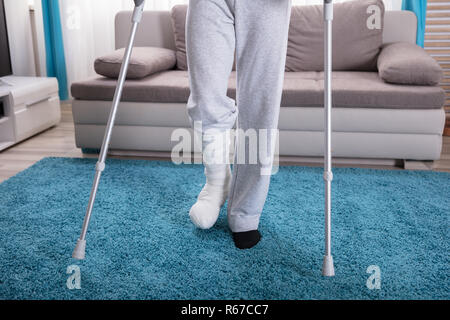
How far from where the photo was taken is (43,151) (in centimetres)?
249

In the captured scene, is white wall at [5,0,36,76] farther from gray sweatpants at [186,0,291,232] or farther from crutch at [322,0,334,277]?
crutch at [322,0,334,277]

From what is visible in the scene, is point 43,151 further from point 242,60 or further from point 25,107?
point 242,60

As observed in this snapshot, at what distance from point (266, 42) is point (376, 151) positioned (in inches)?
47.7

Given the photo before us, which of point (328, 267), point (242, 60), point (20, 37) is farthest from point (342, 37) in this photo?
point (20, 37)

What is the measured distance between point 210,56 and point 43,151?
5.35 feet

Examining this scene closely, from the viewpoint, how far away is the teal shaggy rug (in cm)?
115

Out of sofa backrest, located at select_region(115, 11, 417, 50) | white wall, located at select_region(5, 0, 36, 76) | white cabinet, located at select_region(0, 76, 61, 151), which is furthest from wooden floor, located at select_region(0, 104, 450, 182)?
white wall, located at select_region(5, 0, 36, 76)

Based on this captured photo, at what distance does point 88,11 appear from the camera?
3.55 m

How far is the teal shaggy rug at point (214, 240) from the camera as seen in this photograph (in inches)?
45.3

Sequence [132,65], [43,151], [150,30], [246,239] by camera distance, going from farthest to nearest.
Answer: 1. [150,30]
2. [43,151]
3. [132,65]
4. [246,239]

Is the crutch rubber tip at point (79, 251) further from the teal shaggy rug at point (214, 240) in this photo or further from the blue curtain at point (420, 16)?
the blue curtain at point (420, 16)

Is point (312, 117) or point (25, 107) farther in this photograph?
point (25, 107)
